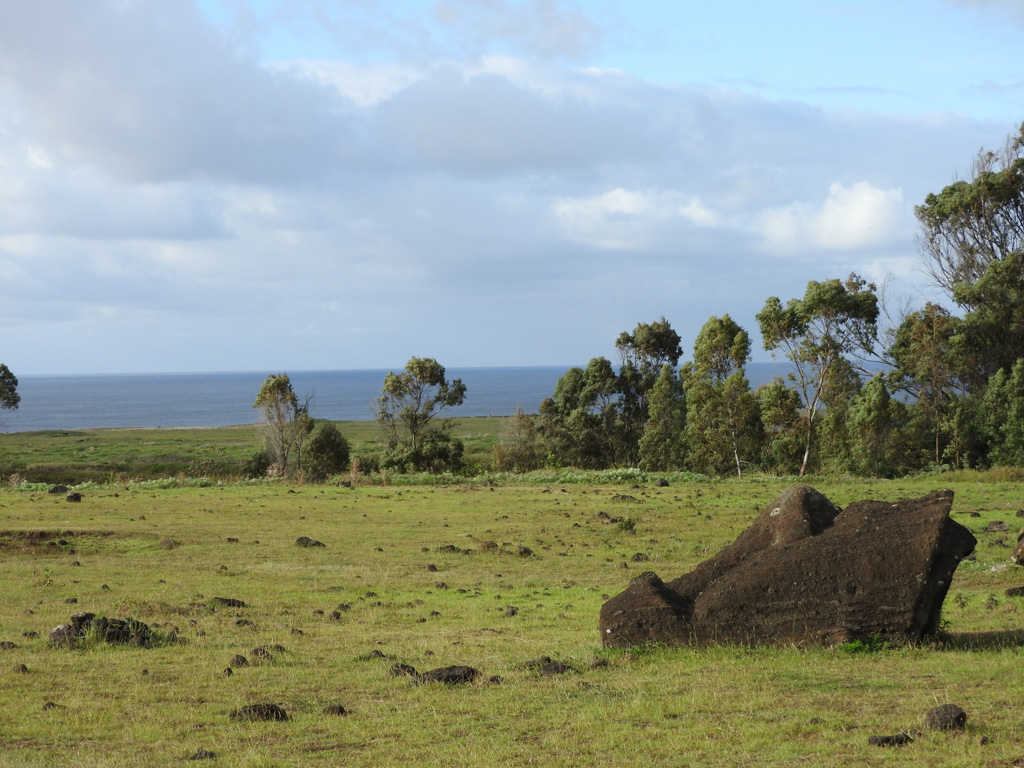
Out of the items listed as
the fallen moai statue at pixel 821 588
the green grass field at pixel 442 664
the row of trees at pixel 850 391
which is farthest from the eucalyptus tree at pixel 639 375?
the fallen moai statue at pixel 821 588

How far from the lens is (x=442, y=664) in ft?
43.2

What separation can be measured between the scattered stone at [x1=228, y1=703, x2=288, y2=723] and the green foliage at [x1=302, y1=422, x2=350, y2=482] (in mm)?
50068

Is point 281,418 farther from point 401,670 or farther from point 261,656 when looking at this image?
point 401,670

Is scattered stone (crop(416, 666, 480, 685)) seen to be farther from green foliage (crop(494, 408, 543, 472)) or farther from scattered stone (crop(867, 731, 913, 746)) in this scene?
green foliage (crop(494, 408, 543, 472))

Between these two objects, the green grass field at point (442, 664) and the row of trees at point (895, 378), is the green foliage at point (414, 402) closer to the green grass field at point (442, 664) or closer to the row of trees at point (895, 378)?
the row of trees at point (895, 378)

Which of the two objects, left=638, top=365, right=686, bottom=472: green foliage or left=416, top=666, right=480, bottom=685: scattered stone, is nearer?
left=416, top=666, right=480, bottom=685: scattered stone

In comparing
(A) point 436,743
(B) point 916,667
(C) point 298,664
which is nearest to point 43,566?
(C) point 298,664

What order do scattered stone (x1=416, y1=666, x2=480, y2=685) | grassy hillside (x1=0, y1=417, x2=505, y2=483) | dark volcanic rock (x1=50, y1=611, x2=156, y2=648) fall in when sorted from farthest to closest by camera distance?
grassy hillside (x1=0, y1=417, x2=505, y2=483), dark volcanic rock (x1=50, y1=611, x2=156, y2=648), scattered stone (x1=416, y1=666, x2=480, y2=685)

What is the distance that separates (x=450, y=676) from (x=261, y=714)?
2.56 meters

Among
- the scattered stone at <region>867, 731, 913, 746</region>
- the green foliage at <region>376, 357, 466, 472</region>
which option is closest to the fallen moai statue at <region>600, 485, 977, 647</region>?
the scattered stone at <region>867, 731, 913, 746</region>

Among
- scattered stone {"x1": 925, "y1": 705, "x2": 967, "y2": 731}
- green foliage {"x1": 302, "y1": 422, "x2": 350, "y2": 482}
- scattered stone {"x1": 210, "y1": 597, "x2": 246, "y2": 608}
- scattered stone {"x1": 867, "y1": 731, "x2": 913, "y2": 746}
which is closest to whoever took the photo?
scattered stone {"x1": 867, "y1": 731, "x2": 913, "y2": 746}

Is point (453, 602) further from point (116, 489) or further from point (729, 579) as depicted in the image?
point (116, 489)

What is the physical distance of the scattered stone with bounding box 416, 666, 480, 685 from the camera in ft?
38.0

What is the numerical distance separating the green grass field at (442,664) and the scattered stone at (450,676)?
0.64 ft
